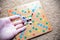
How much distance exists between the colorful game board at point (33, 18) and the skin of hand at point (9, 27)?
0.04 meters

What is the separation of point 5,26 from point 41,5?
38 cm

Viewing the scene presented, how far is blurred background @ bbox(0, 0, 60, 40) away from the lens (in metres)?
1.12

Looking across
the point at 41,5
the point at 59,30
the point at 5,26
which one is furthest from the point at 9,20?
the point at 59,30

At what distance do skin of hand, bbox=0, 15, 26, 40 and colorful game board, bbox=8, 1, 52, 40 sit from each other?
0.04 meters

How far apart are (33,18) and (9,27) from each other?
0.73 ft

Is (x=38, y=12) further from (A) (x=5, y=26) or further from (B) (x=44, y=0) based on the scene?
(A) (x=5, y=26)

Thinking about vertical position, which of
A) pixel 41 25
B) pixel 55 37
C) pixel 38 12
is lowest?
pixel 55 37

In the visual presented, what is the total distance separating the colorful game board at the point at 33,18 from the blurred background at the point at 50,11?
38mm

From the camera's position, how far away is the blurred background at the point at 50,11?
1.12 meters

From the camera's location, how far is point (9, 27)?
3.56 feet

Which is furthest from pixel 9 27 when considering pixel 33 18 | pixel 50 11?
pixel 50 11

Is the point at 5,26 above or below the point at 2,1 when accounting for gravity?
below

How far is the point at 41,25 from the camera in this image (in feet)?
3.69

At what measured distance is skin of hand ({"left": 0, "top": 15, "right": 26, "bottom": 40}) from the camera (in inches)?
41.7
